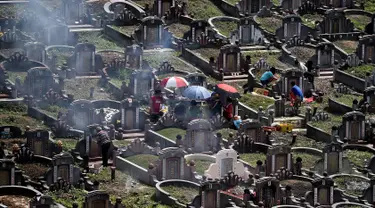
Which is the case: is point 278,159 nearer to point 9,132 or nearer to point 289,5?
Result: point 9,132

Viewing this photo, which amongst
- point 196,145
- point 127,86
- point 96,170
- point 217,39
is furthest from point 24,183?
point 217,39

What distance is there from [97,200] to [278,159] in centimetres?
1294

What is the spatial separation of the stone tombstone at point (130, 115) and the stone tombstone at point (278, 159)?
28.6 ft

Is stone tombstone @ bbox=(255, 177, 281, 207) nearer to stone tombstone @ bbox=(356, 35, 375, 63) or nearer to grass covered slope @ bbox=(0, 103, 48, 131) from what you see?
grass covered slope @ bbox=(0, 103, 48, 131)

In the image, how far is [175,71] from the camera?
124 m

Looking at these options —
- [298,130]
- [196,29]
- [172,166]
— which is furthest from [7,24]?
[172,166]

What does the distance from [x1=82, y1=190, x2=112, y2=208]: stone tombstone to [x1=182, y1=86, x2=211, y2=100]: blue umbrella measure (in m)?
19.5

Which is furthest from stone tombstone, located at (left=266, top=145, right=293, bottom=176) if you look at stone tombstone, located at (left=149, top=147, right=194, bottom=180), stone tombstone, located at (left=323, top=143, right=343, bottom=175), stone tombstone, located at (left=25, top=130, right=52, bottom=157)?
stone tombstone, located at (left=25, top=130, right=52, bottom=157)

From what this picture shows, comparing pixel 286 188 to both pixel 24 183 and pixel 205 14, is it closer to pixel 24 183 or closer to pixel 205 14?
pixel 24 183

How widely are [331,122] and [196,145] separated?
9.89 meters

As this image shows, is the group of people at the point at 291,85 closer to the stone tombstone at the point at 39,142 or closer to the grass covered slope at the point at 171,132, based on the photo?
the grass covered slope at the point at 171,132

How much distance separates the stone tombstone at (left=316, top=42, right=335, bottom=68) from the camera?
129 meters

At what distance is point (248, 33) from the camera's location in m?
133

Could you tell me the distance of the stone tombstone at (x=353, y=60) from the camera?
422ft
